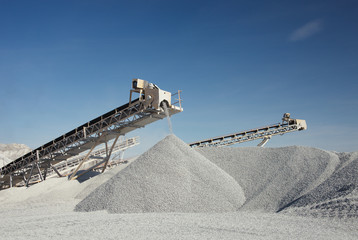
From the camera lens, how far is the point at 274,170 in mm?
9500

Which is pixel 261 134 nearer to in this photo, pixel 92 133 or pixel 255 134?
pixel 255 134

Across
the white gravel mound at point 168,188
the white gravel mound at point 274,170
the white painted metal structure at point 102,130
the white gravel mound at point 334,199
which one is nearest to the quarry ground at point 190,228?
the white gravel mound at point 334,199

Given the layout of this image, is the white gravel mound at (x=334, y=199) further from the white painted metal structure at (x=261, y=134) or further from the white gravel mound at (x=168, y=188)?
the white painted metal structure at (x=261, y=134)

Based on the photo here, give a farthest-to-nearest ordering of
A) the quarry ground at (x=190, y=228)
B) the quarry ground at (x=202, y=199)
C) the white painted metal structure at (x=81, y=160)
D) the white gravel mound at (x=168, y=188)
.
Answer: the white painted metal structure at (x=81, y=160)
the white gravel mound at (x=168, y=188)
the quarry ground at (x=202, y=199)
the quarry ground at (x=190, y=228)

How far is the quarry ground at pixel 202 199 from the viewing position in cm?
510

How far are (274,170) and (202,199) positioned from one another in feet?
10.3

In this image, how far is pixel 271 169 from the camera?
961 cm

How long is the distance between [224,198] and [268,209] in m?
1.25

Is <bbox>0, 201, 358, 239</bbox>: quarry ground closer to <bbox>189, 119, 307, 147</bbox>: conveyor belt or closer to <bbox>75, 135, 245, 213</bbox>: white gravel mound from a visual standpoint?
<bbox>75, 135, 245, 213</bbox>: white gravel mound

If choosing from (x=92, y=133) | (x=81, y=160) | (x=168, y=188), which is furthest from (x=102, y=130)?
(x=81, y=160)

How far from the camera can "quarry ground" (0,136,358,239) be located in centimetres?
510

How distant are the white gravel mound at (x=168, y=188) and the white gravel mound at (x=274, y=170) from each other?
1.94 feet

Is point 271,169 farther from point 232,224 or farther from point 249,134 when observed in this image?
point 249,134

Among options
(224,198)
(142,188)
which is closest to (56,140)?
(142,188)
